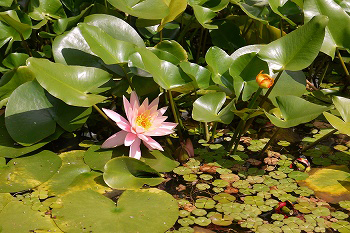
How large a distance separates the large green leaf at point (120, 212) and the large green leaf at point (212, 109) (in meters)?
0.34

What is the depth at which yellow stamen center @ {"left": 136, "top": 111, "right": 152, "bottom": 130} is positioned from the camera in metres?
1.98

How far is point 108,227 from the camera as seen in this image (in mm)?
1585

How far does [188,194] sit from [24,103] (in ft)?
2.55

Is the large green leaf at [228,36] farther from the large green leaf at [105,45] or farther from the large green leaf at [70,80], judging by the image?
the large green leaf at [70,80]

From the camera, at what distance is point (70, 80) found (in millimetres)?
1893

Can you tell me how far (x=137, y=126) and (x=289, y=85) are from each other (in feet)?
2.45

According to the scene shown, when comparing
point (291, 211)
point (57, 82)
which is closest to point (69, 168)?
point (57, 82)

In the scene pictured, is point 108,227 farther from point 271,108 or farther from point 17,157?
point 271,108

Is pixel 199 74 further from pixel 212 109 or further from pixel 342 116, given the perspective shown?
pixel 342 116

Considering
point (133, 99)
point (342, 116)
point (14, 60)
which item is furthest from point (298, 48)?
point (14, 60)

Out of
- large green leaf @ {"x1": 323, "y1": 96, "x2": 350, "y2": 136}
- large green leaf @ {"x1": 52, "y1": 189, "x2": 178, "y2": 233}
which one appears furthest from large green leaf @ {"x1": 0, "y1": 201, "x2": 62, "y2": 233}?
large green leaf @ {"x1": 323, "y1": 96, "x2": 350, "y2": 136}

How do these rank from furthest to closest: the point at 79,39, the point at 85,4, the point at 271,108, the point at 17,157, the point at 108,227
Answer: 1. the point at 85,4
2. the point at 271,108
3. the point at 79,39
4. the point at 17,157
5. the point at 108,227

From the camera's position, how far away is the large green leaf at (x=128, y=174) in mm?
1810

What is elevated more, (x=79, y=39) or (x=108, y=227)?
(x=79, y=39)
